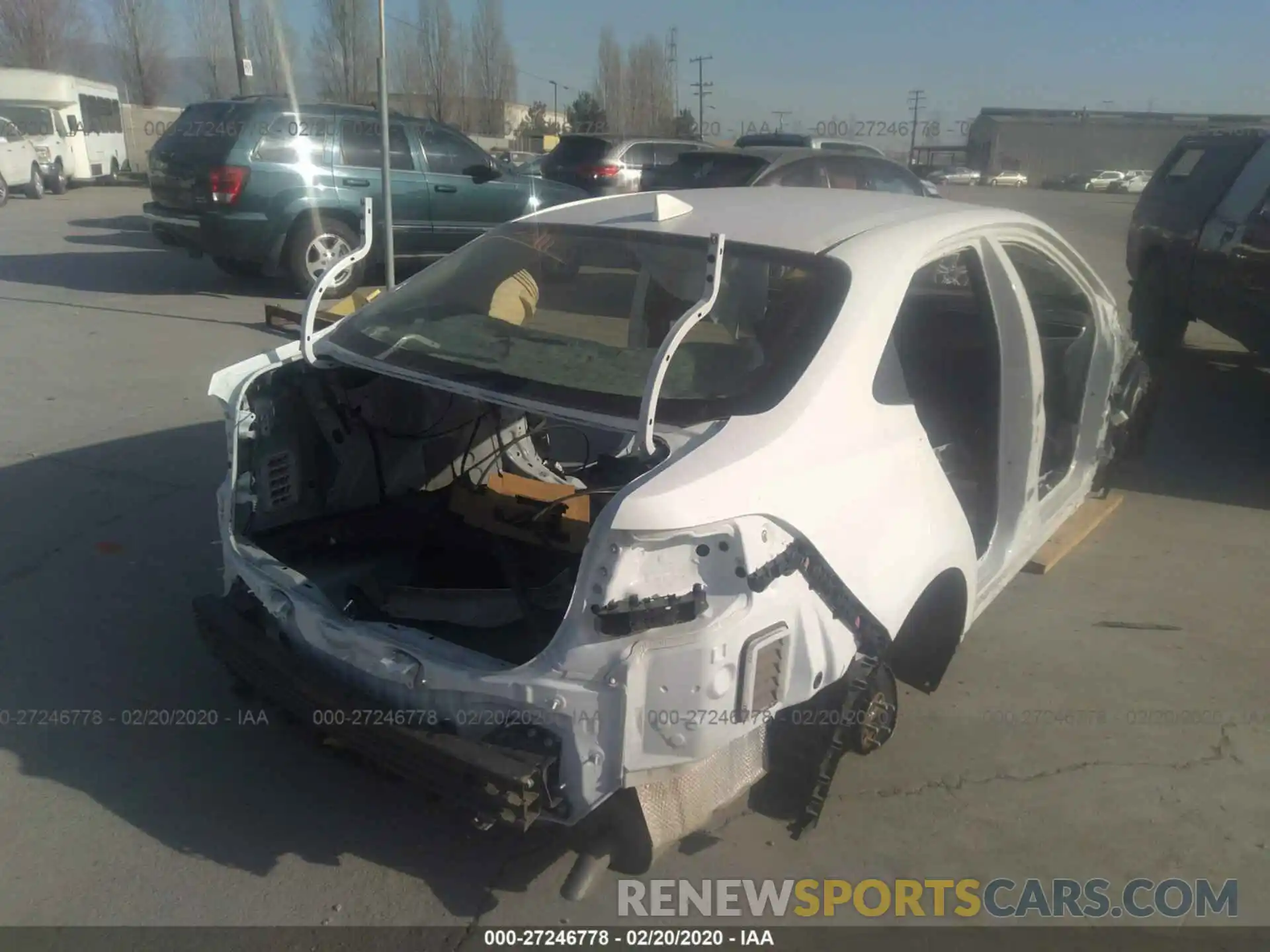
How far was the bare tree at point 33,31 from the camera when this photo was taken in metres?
46.3

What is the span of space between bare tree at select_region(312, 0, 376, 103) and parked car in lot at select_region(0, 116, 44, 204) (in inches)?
601

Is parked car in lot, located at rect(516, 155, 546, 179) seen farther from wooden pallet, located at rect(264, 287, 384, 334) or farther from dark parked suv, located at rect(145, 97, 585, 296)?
wooden pallet, located at rect(264, 287, 384, 334)

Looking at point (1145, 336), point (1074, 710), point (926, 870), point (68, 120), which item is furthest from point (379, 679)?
point (68, 120)

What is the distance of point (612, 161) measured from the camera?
14.0m

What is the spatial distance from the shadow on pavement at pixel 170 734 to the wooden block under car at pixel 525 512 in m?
0.86

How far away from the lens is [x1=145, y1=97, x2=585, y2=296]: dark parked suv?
9.84 m

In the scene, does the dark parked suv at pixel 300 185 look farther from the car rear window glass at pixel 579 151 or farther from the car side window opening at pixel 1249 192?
the car side window opening at pixel 1249 192

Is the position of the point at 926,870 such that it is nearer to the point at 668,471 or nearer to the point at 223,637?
the point at 668,471

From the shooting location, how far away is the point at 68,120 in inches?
940

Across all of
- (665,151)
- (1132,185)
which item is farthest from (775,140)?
(1132,185)

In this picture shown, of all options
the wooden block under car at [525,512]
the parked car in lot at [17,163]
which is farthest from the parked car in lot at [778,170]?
the parked car in lot at [17,163]

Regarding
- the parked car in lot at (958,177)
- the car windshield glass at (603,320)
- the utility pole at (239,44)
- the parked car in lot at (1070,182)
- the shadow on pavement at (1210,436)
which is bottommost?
the parked car in lot at (1070,182)

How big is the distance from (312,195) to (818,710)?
8.90 meters

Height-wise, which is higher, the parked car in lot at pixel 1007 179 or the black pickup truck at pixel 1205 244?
the black pickup truck at pixel 1205 244
